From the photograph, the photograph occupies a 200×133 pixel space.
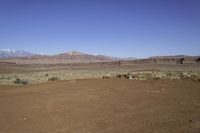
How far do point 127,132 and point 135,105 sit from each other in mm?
4338

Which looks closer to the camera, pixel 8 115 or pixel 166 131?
pixel 166 131

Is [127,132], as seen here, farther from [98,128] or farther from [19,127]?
[19,127]

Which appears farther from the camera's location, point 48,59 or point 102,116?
point 48,59

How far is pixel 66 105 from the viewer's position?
39.7 feet

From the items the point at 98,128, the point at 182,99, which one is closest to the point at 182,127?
the point at 98,128

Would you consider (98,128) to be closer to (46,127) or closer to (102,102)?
(46,127)

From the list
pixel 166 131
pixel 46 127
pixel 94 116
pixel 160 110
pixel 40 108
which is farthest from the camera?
pixel 40 108

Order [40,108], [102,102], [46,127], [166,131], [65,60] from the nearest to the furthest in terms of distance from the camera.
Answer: [166,131], [46,127], [40,108], [102,102], [65,60]

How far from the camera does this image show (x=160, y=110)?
416 inches

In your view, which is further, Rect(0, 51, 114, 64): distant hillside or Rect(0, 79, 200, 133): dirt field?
Rect(0, 51, 114, 64): distant hillside

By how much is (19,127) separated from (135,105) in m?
6.07

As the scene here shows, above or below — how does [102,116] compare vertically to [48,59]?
below

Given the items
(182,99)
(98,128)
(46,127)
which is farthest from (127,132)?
(182,99)

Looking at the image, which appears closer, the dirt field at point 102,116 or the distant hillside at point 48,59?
the dirt field at point 102,116
